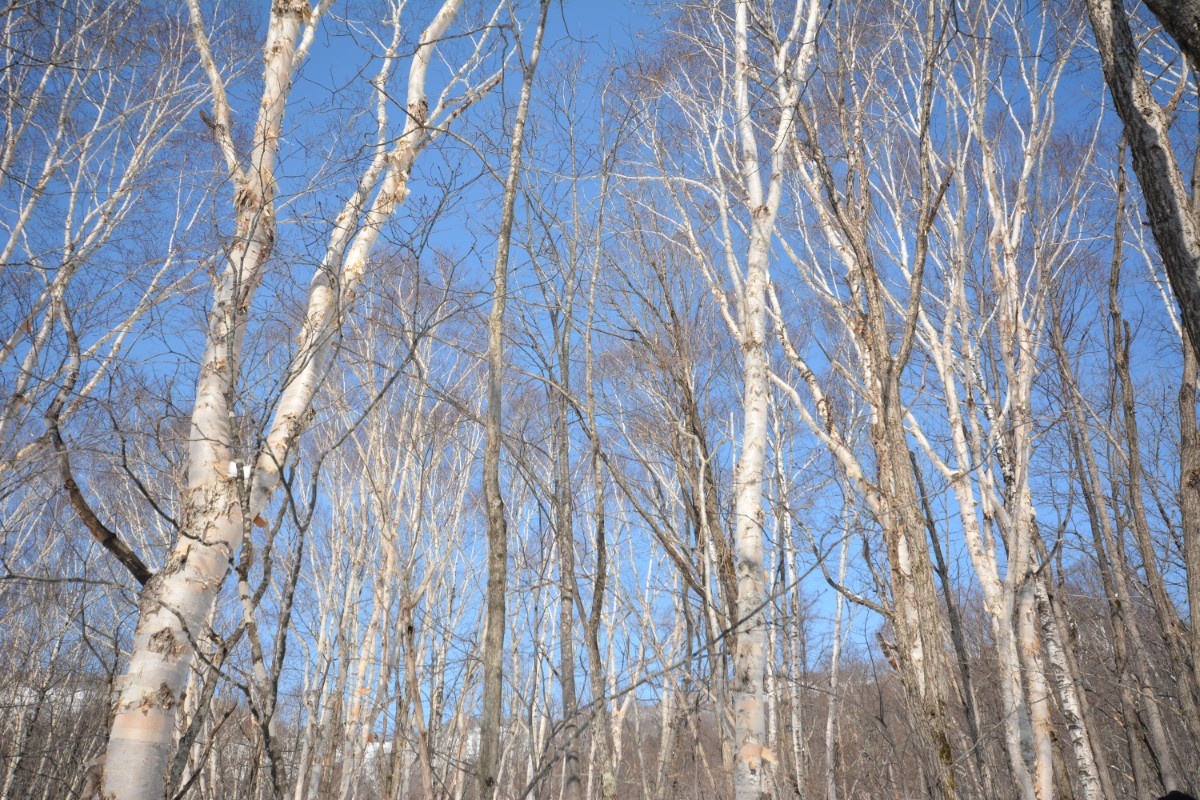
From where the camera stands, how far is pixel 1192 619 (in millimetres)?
3275

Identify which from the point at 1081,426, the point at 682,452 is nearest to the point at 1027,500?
the point at 1081,426

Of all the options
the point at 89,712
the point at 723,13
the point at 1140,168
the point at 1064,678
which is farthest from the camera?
the point at 89,712

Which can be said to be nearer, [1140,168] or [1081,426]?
[1140,168]

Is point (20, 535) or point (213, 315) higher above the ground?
point (20, 535)

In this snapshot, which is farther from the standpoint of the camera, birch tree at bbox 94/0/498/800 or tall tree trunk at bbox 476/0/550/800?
birch tree at bbox 94/0/498/800

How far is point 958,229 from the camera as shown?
6.46 m

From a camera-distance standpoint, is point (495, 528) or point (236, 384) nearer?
point (495, 528)

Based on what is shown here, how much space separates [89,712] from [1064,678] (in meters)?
16.1

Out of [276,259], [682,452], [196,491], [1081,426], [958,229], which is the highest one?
[958,229]

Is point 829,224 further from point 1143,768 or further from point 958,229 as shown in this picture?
point 1143,768

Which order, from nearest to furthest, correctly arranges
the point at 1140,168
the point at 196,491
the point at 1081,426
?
the point at 1140,168 < the point at 196,491 < the point at 1081,426

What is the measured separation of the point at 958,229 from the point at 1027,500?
2439 mm

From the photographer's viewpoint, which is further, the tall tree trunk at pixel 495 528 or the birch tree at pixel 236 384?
the birch tree at pixel 236 384

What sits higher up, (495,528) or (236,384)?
(236,384)
